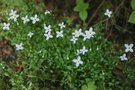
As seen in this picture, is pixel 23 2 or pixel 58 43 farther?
pixel 23 2

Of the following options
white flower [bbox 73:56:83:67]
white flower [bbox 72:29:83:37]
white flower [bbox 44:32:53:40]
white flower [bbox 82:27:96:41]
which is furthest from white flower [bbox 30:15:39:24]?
white flower [bbox 73:56:83:67]

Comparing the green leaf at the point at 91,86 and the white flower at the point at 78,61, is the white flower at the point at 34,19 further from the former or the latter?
the green leaf at the point at 91,86

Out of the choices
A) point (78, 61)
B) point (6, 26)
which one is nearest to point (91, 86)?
point (78, 61)

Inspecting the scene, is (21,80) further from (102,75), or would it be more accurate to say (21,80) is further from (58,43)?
(102,75)

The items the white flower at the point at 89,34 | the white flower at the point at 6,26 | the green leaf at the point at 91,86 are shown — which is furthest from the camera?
the white flower at the point at 6,26

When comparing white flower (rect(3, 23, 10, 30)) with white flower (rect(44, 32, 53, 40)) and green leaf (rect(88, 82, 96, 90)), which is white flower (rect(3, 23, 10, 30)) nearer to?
white flower (rect(44, 32, 53, 40))

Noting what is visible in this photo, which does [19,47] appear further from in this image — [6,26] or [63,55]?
[63,55]

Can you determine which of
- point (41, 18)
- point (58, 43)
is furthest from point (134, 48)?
point (41, 18)

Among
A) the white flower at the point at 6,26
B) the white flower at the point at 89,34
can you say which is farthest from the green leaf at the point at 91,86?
the white flower at the point at 6,26
